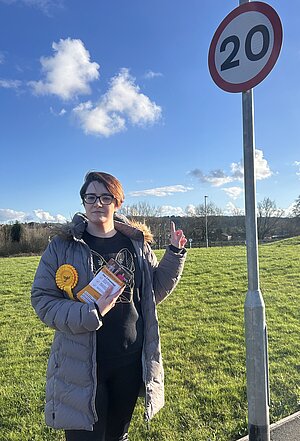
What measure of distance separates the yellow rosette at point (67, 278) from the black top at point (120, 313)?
0.16 meters

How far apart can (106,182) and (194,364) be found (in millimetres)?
2991

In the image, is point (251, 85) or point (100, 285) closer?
point (100, 285)

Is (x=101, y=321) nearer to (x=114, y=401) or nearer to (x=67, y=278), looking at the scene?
(x=67, y=278)

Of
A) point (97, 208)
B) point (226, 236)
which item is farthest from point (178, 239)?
point (226, 236)

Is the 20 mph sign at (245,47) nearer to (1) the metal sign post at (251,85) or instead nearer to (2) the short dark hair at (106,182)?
(1) the metal sign post at (251,85)

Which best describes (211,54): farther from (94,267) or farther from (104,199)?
(94,267)

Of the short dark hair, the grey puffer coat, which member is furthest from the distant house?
the grey puffer coat

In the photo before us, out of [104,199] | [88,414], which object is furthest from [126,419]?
[104,199]

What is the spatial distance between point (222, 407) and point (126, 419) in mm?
1356

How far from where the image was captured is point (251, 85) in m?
2.68

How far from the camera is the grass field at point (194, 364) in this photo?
3289 millimetres

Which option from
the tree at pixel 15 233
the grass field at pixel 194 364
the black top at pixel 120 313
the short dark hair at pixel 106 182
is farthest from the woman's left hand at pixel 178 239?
the tree at pixel 15 233

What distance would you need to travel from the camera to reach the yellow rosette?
229 centimetres

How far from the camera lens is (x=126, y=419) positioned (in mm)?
2574
